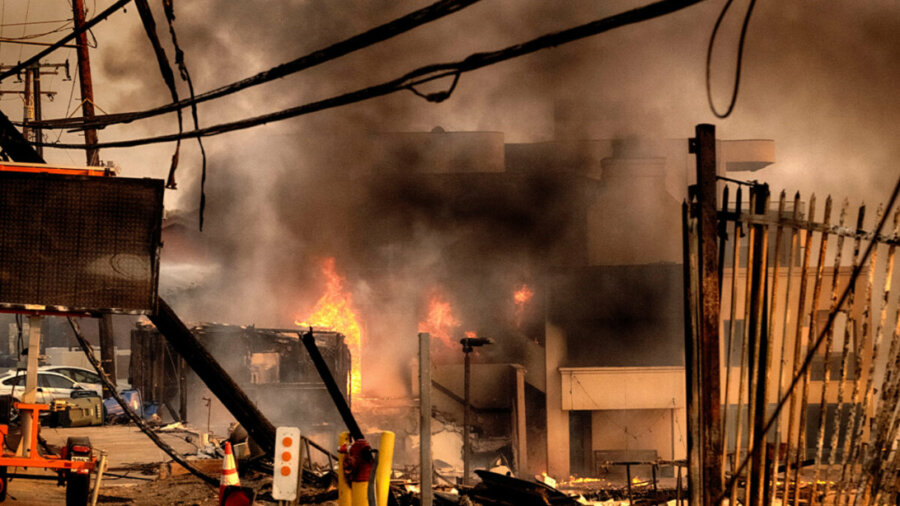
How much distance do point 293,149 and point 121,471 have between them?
140ft

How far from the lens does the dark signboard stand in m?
7.59

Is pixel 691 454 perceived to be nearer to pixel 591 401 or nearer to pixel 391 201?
pixel 591 401

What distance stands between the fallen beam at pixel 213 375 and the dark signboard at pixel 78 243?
2370 mm

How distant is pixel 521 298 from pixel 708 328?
139ft

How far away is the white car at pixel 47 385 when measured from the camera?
75.7ft

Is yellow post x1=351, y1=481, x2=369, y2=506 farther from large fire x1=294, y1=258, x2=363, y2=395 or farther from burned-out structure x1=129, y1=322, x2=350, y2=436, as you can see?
large fire x1=294, y1=258, x2=363, y2=395

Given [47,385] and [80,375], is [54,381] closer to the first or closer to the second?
[47,385]

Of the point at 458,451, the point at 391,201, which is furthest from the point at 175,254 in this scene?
the point at 458,451

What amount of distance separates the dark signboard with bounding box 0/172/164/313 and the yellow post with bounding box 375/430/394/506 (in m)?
3.25

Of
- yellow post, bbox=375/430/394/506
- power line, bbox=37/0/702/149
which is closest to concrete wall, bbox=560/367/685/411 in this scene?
yellow post, bbox=375/430/394/506

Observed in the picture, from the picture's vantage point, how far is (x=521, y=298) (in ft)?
158

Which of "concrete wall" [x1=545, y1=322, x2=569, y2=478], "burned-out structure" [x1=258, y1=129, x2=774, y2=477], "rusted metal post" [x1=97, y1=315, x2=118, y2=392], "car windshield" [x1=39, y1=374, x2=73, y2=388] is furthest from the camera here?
"burned-out structure" [x1=258, y1=129, x2=774, y2=477]

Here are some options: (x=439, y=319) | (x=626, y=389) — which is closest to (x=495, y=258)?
(x=439, y=319)

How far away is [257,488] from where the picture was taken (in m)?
9.85
